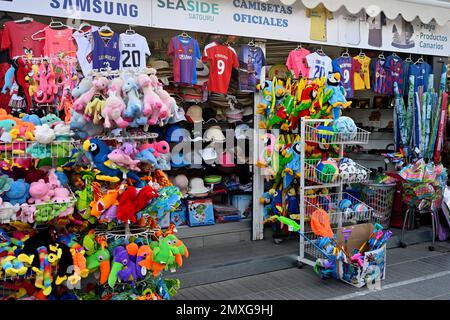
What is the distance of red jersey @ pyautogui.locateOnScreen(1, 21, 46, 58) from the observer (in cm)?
→ 469

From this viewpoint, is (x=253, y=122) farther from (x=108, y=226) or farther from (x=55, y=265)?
(x=55, y=265)

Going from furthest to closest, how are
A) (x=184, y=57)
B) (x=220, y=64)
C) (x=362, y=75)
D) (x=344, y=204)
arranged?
(x=362, y=75) < (x=220, y=64) < (x=184, y=57) < (x=344, y=204)

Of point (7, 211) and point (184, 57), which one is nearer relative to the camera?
point (7, 211)

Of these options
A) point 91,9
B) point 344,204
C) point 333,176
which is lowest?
point 344,204

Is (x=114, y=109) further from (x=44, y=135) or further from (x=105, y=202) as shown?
(x=105, y=202)

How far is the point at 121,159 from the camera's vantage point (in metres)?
3.29

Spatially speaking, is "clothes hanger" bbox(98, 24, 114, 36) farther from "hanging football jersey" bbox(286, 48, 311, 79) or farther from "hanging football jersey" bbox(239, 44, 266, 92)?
"hanging football jersey" bbox(286, 48, 311, 79)

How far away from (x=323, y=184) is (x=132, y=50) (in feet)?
8.44

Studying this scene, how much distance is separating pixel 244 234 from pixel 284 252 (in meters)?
0.69

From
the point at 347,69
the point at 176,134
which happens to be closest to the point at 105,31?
the point at 176,134

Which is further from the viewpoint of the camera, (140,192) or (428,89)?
(428,89)

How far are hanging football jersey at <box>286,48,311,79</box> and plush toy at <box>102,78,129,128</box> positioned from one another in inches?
130

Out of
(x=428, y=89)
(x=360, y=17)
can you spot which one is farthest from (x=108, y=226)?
(x=428, y=89)
